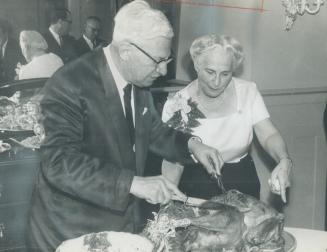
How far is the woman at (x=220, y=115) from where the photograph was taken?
2.25 m

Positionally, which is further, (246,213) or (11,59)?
(11,59)

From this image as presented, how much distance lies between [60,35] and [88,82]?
1.29 m

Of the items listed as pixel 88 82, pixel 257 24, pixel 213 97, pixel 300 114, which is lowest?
pixel 300 114

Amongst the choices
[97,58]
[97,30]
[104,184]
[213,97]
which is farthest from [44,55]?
[104,184]

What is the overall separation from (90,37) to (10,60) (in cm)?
48

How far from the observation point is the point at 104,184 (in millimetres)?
1345

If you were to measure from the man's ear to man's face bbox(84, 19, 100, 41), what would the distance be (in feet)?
4.06

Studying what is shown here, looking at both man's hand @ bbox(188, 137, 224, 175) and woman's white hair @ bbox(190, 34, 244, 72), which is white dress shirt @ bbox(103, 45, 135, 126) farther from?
woman's white hair @ bbox(190, 34, 244, 72)

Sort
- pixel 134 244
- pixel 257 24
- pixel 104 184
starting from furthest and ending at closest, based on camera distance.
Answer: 1. pixel 257 24
2. pixel 104 184
3. pixel 134 244

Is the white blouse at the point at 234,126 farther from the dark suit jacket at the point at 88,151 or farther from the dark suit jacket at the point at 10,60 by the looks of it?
the dark suit jacket at the point at 10,60

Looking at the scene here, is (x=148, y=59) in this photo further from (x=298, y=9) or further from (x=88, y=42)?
(x=298, y=9)

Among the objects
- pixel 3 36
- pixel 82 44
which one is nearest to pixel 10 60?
pixel 3 36

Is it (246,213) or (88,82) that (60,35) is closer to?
(88,82)

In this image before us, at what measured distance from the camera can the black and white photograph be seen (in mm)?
1354
